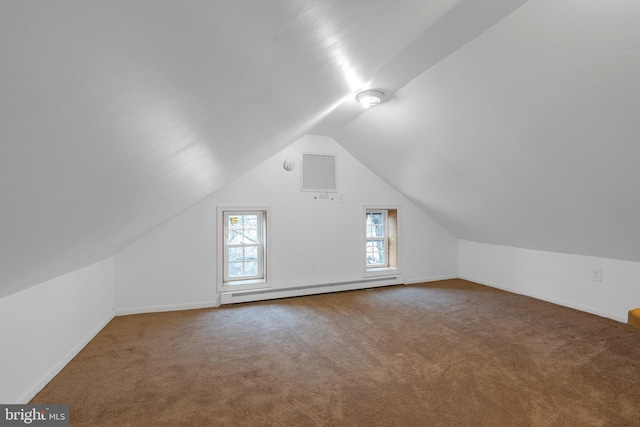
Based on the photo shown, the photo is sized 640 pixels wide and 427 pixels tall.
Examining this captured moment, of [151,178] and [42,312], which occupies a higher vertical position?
[151,178]

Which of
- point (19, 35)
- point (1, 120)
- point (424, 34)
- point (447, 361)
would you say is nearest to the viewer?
point (19, 35)

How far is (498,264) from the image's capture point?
4.65 meters

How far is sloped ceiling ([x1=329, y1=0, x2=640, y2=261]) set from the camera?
1.67 meters

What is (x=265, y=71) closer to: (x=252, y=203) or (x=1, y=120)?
(x=1, y=120)

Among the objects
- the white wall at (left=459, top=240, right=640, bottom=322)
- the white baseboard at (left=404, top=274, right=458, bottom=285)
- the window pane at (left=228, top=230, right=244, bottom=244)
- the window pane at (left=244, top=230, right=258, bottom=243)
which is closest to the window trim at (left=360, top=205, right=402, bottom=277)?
the white baseboard at (left=404, top=274, right=458, bottom=285)

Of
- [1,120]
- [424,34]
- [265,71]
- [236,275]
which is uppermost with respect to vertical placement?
[424,34]

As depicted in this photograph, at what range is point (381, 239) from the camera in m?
5.08

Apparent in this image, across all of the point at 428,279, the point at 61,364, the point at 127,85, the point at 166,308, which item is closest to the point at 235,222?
the point at 166,308

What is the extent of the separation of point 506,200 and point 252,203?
309 cm

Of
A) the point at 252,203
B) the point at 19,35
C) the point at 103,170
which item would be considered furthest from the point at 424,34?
the point at 252,203

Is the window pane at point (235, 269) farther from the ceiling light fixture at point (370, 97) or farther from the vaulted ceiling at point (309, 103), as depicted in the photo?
the ceiling light fixture at point (370, 97)

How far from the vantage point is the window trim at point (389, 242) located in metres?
4.66
